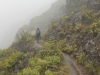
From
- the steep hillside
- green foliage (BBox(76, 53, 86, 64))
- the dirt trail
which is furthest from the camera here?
green foliage (BBox(76, 53, 86, 64))

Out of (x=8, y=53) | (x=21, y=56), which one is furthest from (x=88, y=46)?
(x=8, y=53)

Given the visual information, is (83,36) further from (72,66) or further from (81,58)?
(72,66)

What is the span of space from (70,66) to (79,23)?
1078 cm

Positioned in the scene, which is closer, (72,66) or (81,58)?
(72,66)

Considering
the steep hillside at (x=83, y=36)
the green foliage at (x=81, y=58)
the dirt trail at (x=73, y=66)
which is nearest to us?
the dirt trail at (x=73, y=66)

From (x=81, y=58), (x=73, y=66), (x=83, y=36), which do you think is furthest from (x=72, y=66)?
(x=83, y=36)

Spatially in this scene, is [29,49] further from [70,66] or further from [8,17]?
[8,17]

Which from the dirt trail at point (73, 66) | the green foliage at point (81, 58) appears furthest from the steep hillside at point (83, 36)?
the dirt trail at point (73, 66)

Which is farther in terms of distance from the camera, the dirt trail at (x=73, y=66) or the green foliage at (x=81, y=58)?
the green foliage at (x=81, y=58)

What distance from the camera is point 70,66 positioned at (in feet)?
60.0

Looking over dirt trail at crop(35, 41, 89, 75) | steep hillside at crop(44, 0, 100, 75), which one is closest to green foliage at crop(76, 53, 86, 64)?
steep hillside at crop(44, 0, 100, 75)

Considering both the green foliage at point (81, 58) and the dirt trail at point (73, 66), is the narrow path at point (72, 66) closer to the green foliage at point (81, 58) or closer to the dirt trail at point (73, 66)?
the dirt trail at point (73, 66)

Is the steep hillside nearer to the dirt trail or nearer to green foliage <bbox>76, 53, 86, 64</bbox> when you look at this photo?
green foliage <bbox>76, 53, 86, 64</bbox>

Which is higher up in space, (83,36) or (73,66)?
(83,36)
